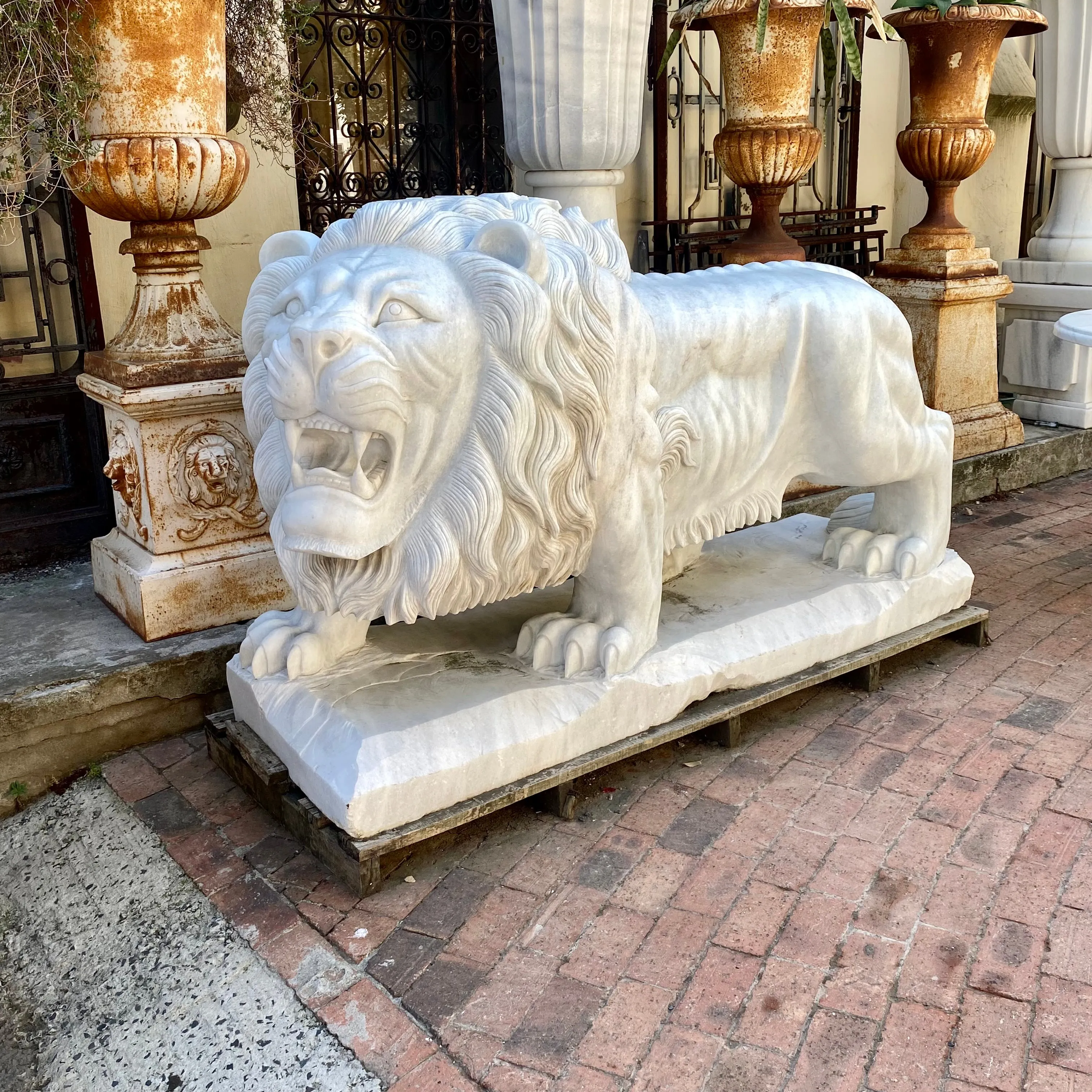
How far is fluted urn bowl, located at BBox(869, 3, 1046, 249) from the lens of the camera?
482 centimetres

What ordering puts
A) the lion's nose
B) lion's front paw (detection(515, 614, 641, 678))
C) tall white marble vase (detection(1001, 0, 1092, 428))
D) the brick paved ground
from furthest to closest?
1. tall white marble vase (detection(1001, 0, 1092, 428))
2. lion's front paw (detection(515, 614, 641, 678))
3. the lion's nose
4. the brick paved ground

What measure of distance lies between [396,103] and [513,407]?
133 inches

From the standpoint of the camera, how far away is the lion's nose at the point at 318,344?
2.00 m

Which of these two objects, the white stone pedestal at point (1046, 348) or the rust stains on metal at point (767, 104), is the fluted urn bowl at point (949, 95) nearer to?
the rust stains on metal at point (767, 104)

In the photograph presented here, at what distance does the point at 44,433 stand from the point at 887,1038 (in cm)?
339

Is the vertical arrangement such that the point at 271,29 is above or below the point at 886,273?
above

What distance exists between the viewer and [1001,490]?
5426 mm

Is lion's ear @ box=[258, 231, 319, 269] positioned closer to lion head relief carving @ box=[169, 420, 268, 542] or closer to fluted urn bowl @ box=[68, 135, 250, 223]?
fluted urn bowl @ box=[68, 135, 250, 223]

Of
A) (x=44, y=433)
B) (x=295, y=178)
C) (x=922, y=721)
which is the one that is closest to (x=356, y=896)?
(x=922, y=721)

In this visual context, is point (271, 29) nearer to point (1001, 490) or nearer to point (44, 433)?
point (44, 433)

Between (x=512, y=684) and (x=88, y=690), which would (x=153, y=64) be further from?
(x=512, y=684)

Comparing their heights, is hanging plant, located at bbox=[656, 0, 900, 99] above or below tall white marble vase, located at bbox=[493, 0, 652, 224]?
above

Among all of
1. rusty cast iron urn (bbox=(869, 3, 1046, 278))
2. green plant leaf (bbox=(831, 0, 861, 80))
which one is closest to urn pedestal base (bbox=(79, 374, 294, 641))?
green plant leaf (bbox=(831, 0, 861, 80))

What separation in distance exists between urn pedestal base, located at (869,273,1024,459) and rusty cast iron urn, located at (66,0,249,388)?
136 inches
